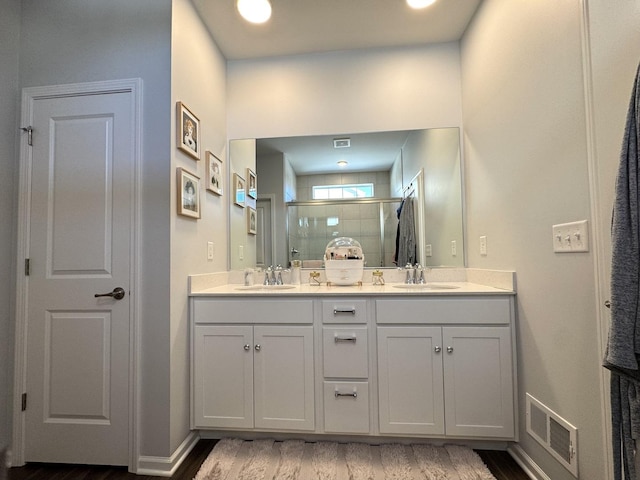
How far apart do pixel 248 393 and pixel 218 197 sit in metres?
1.33

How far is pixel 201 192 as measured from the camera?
2.04 m

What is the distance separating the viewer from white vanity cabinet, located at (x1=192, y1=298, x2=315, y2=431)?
1.77m

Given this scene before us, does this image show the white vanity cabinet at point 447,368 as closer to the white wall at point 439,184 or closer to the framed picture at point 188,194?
the white wall at point 439,184

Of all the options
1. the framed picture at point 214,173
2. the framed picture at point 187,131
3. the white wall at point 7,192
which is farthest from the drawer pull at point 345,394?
the white wall at point 7,192

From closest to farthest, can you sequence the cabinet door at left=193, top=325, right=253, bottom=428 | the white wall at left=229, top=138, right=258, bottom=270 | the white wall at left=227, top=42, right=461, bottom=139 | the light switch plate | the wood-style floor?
the light switch plate → the wood-style floor → the cabinet door at left=193, top=325, right=253, bottom=428 → the white wall at left=227, top=42, right=461, bottom=139 → the white wall at left=229, top=138, right=258, bottom=270

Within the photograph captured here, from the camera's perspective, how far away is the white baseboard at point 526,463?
1.48 metres

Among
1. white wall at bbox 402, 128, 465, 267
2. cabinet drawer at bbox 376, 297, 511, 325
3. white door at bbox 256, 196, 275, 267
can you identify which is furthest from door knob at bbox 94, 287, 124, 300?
white wall at bbox 402, 128, 465, 267

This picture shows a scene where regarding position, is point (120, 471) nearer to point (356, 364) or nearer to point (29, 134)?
point (356, 364)

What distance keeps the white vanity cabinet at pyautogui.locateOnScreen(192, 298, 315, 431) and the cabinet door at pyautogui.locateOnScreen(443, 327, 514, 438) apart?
0.76 metres

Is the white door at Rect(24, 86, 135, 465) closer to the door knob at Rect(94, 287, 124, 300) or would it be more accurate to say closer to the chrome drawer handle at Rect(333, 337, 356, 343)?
the door knob at Rect(94, 287, 124, 300)

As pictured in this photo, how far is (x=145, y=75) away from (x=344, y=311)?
1695 millimetres

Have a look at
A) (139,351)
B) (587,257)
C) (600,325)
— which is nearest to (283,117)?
(139,351)

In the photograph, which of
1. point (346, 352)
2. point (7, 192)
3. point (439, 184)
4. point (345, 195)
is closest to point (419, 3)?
point (439, 184)

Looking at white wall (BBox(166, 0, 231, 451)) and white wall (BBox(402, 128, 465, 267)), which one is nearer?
white wall (BBox(166, 0, 231, 451))
